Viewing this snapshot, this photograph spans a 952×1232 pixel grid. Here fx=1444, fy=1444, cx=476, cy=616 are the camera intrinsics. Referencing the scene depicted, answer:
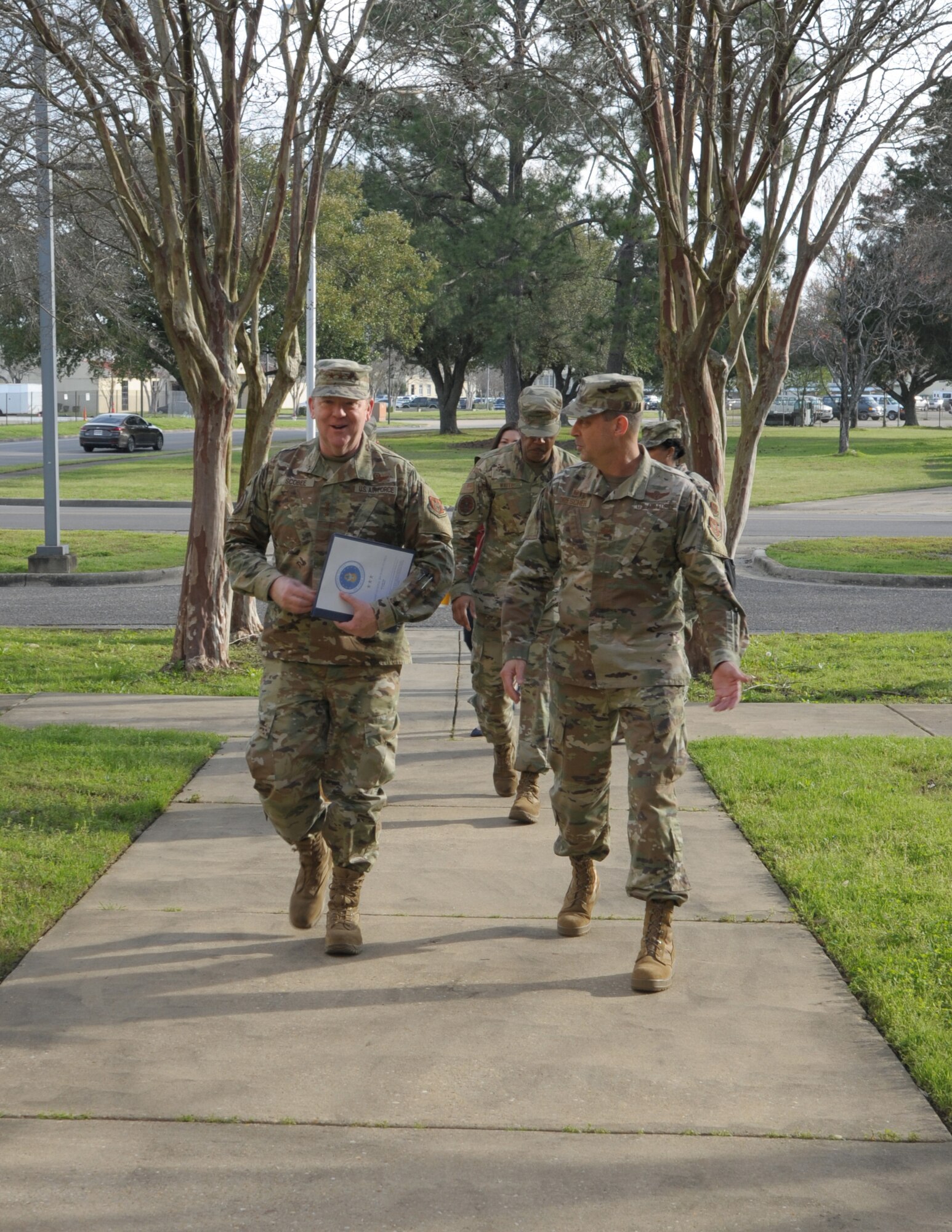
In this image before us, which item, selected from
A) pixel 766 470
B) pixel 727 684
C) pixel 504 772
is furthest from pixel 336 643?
pixel 766 470

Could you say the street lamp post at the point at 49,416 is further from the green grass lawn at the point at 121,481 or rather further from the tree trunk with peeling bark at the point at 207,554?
the green grass lawn at the point at 121,481

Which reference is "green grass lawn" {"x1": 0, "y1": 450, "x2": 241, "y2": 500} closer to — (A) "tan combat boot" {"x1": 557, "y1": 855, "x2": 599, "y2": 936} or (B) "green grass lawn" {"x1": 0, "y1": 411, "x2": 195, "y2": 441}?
(B) "green grass lawn" {"x1": 0, "y1": 411, "x2": 195, "y2": 441}

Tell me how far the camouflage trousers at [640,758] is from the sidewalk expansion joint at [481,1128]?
3.53 feet

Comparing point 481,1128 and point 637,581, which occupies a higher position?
point 637,581

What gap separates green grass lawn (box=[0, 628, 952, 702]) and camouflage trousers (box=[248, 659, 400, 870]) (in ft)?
15.8

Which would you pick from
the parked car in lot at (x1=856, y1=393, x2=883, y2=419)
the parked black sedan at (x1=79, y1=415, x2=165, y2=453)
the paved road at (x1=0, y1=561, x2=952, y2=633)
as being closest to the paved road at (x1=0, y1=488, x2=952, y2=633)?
the paved road at (x1=0, y1=561, x2=952, y2=633)

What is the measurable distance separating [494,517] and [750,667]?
13.8 feet

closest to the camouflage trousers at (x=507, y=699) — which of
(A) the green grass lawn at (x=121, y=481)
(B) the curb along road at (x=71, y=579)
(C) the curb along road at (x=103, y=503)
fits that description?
(B) the curb along road at (x=71, y=579)

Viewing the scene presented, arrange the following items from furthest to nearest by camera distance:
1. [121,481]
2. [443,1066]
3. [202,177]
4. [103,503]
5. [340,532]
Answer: [121,481]
[103,503]
[202,177]
[340,532]
[443,1066]

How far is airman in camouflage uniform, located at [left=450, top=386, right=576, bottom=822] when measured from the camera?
6.67 meters

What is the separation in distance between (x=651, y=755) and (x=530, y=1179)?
1.57 metres

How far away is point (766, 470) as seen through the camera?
38.2 metres

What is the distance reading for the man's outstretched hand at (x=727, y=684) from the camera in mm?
4512

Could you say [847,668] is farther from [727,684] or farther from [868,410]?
[868,410]
